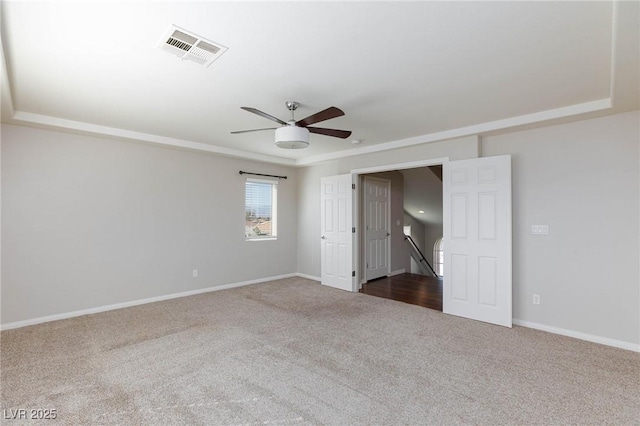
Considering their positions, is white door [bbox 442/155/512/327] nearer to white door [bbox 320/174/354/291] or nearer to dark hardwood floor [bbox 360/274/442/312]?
dark hardwood floor [bbox 360/274/442/312]

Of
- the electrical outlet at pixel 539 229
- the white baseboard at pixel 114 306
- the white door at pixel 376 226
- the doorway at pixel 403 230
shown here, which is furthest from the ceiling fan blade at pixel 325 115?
the white baseboard at pixel 114 306

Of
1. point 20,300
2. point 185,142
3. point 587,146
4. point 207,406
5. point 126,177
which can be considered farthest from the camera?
point 185,142

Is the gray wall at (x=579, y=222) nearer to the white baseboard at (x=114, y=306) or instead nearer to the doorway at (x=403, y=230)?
the doorway at (x=403, y=230)

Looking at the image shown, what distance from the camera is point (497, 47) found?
7.36 ft

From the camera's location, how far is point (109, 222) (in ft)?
14.7

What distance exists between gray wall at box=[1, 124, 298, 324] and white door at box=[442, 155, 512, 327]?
371 cm

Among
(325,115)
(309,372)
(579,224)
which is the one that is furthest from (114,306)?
(579,224)

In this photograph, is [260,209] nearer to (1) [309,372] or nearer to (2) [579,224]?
(1) [309,372]

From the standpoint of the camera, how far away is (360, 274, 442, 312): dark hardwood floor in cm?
499

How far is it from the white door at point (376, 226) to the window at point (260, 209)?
196 cm

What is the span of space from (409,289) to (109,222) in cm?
507

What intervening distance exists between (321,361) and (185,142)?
393cm

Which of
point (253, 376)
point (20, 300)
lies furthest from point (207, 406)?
point (20, 300)

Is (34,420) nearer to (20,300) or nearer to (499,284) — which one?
(20,300)
